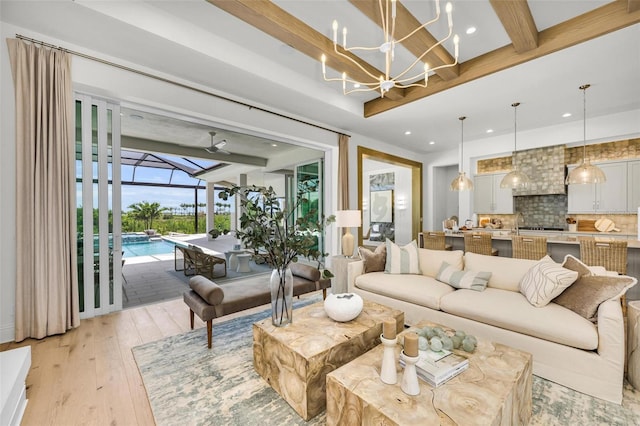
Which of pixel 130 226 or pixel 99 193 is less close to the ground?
pixel 99 193

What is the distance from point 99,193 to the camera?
3.09 meters

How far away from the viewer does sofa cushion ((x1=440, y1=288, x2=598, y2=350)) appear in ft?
5.98

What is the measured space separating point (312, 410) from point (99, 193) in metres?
3.23

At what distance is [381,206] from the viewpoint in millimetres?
8906

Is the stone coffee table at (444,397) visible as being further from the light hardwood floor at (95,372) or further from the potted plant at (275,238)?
the light hardwood floor at (95,372)

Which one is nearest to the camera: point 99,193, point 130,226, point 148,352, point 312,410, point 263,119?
point 312,410

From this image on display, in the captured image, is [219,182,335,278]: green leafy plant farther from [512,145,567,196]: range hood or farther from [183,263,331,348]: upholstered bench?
[512,145,567,196]: range hood

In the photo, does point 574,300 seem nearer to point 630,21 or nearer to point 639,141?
point 630,21

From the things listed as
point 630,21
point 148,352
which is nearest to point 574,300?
point 630,21

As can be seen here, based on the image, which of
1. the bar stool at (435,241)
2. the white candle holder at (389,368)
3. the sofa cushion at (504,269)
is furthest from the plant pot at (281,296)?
the bar stool at (435,241)

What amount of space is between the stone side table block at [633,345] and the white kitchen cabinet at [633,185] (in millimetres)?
4316

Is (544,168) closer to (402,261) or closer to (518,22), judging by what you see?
(518,22)

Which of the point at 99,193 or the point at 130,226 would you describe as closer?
the point at 99,193

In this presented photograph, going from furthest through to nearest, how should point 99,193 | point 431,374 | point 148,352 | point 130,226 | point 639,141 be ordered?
1. point 639,141
2. point 130,226
3. point 99,193
4. point 148,352
5. point 431,374
